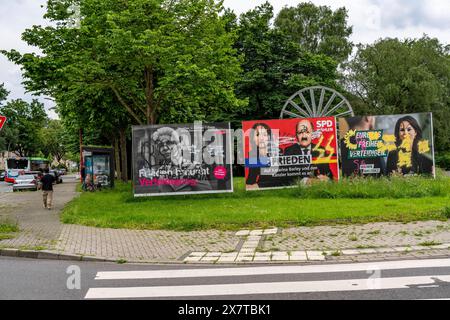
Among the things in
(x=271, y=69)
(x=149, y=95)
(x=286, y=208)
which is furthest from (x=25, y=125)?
(x=286, y=208)

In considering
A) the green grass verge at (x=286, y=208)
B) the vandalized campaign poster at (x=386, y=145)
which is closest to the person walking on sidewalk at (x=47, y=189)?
the green grass verge at (x=286, y=208)

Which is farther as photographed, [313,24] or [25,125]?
[25,125]

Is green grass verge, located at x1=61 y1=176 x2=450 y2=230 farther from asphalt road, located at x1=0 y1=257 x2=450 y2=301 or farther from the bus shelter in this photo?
the bus shelter

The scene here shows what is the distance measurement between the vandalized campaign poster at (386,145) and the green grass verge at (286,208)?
1.13 m

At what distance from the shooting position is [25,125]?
284 feet

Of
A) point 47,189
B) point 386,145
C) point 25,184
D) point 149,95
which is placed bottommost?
point 25,184

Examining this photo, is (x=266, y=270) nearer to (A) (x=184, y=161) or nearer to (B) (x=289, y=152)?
(A) (x=184, y=161)

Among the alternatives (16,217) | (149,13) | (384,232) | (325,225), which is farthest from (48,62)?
(384,232)

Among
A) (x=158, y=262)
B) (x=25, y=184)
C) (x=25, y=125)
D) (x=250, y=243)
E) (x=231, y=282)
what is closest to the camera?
(x=231, y=282)

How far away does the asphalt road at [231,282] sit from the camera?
583 centimetres

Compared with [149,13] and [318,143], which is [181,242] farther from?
[149,13]

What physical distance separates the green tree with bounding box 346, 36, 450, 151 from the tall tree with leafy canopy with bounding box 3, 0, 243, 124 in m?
29.9

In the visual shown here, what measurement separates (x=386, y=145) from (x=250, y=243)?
438 inches
